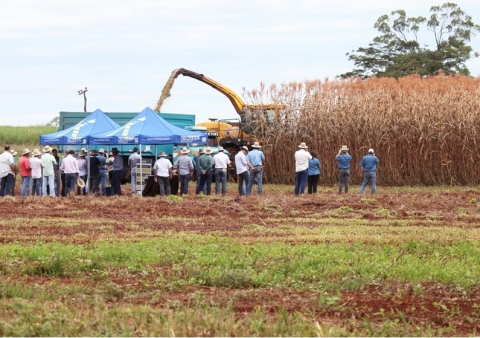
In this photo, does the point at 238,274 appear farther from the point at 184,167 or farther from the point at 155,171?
the point at 184,167

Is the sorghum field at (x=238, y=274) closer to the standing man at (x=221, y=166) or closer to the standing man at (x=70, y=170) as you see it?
the standing man at (x=70, y=170)

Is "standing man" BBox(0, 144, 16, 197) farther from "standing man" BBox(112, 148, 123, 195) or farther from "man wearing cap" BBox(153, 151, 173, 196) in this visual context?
"man wearing cap" BBox(153, 151, 173, 196)

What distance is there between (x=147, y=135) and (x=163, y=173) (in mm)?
1571

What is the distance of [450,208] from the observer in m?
24.9

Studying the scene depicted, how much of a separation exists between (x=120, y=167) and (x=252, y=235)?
14159mm

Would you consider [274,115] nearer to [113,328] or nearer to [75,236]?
[75,236]

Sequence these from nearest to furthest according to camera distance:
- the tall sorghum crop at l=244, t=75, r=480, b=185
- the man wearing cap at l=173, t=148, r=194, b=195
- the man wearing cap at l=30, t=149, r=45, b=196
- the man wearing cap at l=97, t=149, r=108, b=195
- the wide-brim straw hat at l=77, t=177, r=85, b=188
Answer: the man wearing cap at l=30, t=149, r=45, b=196
the man wearing cap at l=173, t=148, r=194, b=195
the wide-brim straw hat at l=77, t=177, r=85, b=188
the man wearing cap at l=97, t=149, r=108, b=195
the tall sorghum crop at l=244, t=75, r=480, b=185

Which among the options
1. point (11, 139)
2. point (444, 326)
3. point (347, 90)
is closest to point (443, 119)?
point (347, 90)

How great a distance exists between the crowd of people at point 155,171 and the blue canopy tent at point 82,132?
Result: 0.53 metres

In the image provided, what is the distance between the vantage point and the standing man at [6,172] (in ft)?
97.7

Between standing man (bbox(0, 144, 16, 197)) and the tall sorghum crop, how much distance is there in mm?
13624

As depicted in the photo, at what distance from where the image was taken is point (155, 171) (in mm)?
29562

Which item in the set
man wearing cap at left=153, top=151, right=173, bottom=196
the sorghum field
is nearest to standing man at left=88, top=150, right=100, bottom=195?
man wearing cap at left=153, top=151, right=173, bottom=196

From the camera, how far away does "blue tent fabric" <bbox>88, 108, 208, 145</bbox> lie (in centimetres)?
3023
